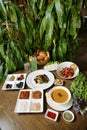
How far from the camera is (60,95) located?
1314mm

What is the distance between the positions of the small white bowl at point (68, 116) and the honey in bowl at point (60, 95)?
95mm

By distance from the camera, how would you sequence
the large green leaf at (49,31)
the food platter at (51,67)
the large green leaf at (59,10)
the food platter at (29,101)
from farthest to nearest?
the food platter at (51,67) → the large green leaf at (49,31) → the large green leaf at (59,10) → the food platter at (29,101)

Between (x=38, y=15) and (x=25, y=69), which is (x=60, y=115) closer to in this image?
(x=25, y=69)

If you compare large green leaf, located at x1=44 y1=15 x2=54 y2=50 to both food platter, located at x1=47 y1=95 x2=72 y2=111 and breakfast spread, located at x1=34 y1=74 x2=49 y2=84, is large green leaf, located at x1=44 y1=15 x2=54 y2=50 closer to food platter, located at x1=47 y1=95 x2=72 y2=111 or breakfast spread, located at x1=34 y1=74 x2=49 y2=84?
breakfast spread, located at x1=34 y1=74 x2=49 y2=84

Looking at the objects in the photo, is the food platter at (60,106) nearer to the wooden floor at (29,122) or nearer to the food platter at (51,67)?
the wooden floor at (29,122)

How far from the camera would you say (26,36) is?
1.64m

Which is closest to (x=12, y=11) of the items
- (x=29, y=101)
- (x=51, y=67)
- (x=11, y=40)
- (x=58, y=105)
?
(x=11, y=40)

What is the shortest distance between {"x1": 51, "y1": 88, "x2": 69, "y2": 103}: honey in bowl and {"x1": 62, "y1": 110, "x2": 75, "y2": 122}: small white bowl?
95 millimetres

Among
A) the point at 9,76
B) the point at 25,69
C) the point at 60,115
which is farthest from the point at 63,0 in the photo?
the point at 60,115

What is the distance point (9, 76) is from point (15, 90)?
0.71 feet

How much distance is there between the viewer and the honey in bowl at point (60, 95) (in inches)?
49.6

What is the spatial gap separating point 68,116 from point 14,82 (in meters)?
0.60

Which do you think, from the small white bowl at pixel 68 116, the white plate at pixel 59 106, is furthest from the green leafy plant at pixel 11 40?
the small white bowl at pixel 68 116

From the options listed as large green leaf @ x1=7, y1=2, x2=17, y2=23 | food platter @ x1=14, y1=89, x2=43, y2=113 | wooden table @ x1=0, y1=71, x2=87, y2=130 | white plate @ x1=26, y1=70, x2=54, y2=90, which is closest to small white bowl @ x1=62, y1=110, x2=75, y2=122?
wooden table @ x1=0, y1=71, x2=87, y2=130
